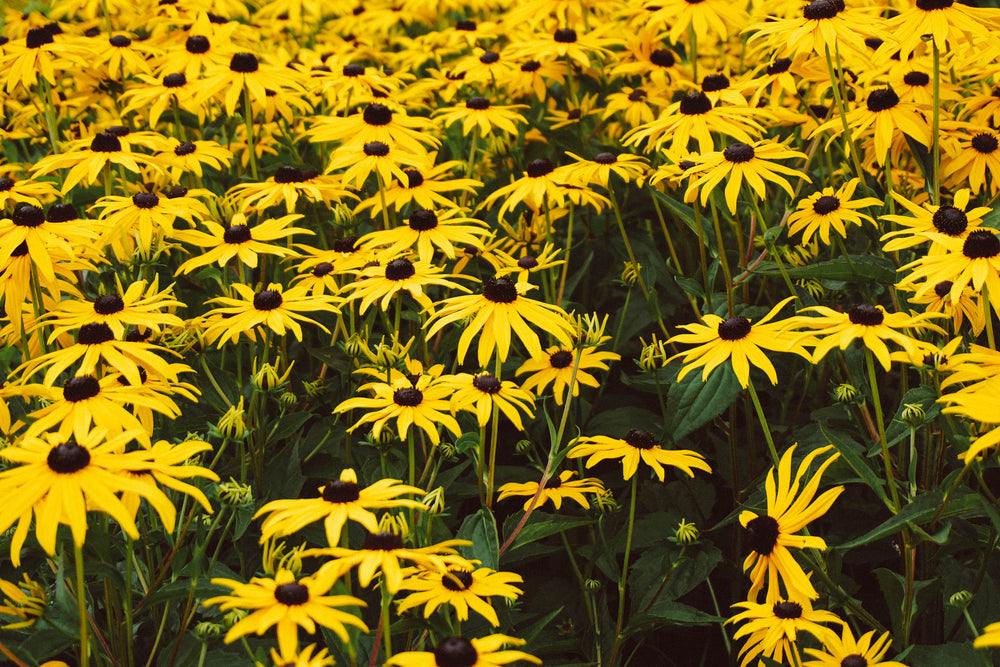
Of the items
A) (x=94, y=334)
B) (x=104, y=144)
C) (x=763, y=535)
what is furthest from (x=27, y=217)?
(x=763, y=535)

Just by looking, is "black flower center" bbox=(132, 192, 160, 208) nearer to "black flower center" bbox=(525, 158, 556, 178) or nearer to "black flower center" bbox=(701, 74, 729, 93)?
"black flower center" bbox=(525, 158, 556, 178)

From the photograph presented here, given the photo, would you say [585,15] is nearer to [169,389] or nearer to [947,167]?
[947,167]

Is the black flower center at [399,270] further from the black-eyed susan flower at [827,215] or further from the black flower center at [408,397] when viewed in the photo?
the black-eyed susan flower at [827,215]

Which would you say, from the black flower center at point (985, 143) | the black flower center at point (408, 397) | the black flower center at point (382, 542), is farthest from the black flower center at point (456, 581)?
the black flower center at point (985, 143)

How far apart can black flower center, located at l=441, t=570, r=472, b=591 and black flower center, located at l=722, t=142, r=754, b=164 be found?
1246 millimetres

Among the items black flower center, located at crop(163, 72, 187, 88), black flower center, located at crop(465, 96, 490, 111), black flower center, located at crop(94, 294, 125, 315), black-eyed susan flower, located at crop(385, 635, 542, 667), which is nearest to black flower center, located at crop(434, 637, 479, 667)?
black-eyed susan flower, located at crop(385, 635, 542, 667)

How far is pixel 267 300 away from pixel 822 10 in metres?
1.58

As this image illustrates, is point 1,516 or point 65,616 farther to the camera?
point 65,616

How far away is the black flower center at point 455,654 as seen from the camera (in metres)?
1.31

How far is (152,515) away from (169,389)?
1.07 feet

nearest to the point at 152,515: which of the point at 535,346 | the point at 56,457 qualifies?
the point at 56,457

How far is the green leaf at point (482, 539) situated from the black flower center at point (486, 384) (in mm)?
244

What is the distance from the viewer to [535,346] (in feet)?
6.20

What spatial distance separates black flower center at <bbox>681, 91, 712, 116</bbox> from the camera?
2.51 metres
